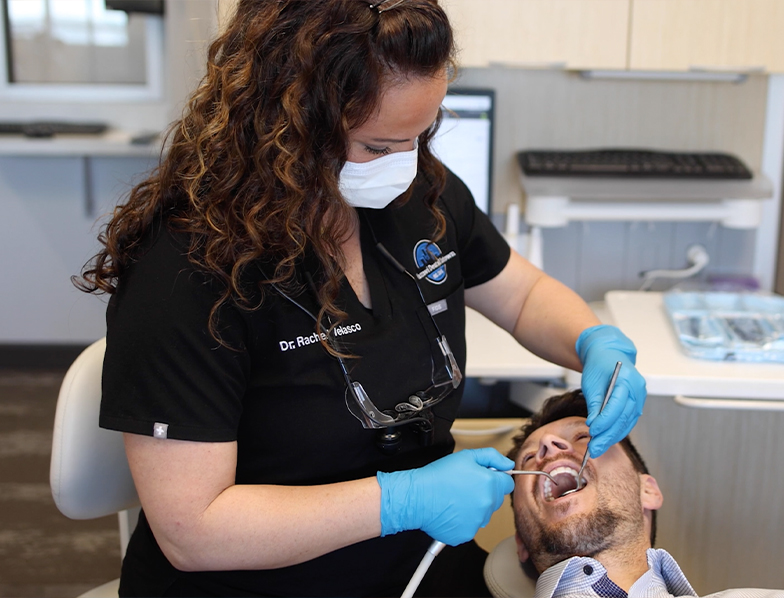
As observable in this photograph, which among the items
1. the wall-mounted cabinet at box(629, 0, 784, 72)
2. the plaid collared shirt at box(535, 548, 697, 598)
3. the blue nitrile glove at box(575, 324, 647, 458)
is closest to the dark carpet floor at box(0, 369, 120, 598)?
the plaid collared shirt at box(535, 548, 697, 598)

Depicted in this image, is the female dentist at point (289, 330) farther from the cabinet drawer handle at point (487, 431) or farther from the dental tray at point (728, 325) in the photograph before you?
the cabinet drawer handle at point (487, 431)

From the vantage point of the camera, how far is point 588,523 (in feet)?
4.23

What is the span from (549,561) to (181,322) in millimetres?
746

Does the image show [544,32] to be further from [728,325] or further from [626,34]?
[728,325]

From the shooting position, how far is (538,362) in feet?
5.80

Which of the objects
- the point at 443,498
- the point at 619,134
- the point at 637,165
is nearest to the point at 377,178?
the point at 443,498

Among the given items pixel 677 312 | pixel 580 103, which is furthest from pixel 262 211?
pixel 580 103

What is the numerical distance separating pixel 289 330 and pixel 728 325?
3.75 feet

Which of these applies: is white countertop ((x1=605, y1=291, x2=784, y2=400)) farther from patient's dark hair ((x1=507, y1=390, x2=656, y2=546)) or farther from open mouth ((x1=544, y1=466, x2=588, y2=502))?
open mouth ((x1=544, y1=466, x2=588, y2=502))

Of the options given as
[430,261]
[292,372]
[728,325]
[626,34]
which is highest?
[626,34]

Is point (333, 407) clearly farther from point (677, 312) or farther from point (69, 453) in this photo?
point (677, 312)

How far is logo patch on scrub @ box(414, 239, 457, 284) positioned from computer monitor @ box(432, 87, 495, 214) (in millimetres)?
914

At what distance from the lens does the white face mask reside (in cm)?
106

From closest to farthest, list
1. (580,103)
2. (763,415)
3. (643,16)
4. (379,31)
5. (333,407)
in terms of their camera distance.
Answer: (379,31) < (333,407) < (763,415) < (643,16) < (580,103)
